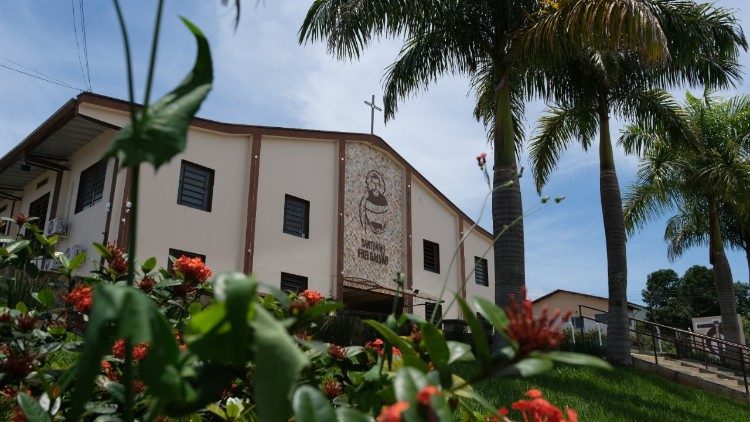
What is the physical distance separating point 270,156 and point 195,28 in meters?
15.2

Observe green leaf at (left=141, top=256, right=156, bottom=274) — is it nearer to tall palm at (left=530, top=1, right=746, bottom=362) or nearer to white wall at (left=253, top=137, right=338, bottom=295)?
tall palm at (left=530, top=1, right=746, bottom=362)

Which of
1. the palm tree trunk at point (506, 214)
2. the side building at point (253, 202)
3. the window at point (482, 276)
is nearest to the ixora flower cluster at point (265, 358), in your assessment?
the palm tree trunk at point (506, 214)

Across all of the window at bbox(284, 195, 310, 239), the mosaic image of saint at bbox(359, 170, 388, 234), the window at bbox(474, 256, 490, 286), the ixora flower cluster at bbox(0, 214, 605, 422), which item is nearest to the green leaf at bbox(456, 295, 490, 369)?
the ixora flower cluster at bbox(0, 214, 605, 422)

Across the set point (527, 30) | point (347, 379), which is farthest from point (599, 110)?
point (347, 379)

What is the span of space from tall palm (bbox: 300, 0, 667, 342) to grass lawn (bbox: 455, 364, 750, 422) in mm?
1671

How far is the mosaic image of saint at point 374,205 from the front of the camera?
17.6 metres

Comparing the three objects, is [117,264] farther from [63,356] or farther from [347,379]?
[63,356]

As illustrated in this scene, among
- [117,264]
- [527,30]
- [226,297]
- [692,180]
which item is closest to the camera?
[226,297]

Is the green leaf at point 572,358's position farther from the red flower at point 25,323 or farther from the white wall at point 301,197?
the white wall at point 301,197

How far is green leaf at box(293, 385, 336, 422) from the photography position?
0.74 meters

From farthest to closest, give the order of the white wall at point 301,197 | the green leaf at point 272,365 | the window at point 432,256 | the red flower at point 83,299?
1. the window at point 432,256
2. the white wall at point 301,197
3. the red flower at point 83,299
4. the green leaf at point 272,365

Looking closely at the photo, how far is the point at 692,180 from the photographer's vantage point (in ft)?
55.2

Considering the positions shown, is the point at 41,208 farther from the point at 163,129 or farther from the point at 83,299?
the point at 163,129

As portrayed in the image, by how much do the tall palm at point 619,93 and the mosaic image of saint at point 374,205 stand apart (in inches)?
201
